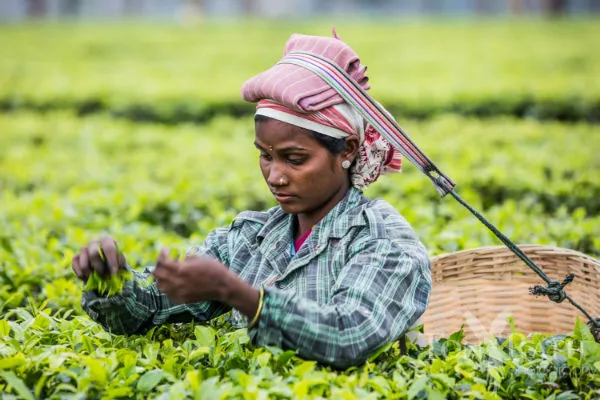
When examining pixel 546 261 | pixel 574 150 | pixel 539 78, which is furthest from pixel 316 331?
pixel 539 78

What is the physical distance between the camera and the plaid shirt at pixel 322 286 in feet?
6.70

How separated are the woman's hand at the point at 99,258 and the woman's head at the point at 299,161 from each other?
0.51 metres

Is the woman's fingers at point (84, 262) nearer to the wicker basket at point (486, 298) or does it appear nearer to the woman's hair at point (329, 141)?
the woman's hair at point (329, 141)

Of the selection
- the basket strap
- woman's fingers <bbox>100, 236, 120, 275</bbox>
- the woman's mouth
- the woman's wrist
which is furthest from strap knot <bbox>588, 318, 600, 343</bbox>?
woman's fingers <bbox>100, 236, 120, 275</bbox>

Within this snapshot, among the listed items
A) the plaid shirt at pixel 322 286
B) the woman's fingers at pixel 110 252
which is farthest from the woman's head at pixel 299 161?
the woman's fingers at pixel 110 252

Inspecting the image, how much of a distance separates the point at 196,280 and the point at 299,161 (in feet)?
1.84

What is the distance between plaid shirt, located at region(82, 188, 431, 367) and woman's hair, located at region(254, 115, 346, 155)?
0.61 ft

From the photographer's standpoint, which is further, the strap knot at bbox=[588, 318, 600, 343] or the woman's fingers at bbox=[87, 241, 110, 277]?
the strap knot at bbox=[588, 318, 600, 343]

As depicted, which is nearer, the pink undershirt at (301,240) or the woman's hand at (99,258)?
the woman's hand at (99,258)

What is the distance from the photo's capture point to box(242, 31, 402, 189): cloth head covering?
221cm

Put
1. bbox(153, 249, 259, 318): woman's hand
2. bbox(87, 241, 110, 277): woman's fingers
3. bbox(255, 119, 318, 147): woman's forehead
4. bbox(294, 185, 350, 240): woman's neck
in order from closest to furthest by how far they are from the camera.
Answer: bbox(153, 249, 259, 318): woman's hand
bbox(87, 241, 110, 277): woman's fingers
bbox(255, 119, 318, 147): woman's forehead
bbox(294, 185, 350, 240): woman's neck

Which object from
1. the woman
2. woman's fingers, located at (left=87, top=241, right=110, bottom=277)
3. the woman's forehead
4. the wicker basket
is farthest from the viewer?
the wicker basket

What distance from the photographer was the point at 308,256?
2.33 meters

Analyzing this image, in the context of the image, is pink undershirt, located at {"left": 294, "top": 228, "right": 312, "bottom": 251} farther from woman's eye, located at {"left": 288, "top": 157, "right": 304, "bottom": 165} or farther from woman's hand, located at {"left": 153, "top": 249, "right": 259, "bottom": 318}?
woman's hand, located at {"left": 153, "top": 249, "right": 259, "bottom": 318}
